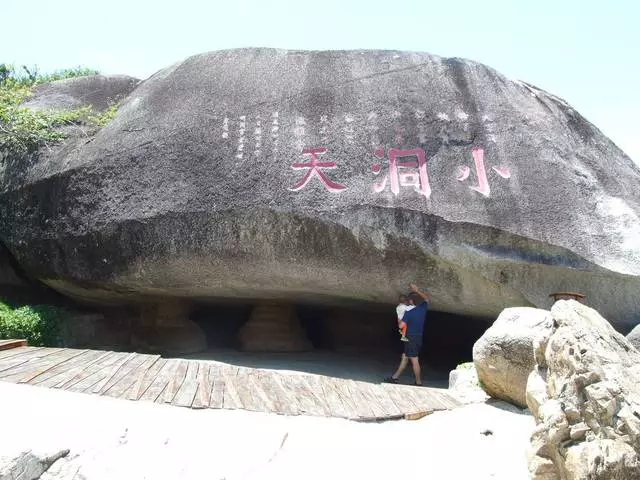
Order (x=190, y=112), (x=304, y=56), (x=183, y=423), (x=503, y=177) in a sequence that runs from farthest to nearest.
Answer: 1. (x=304, y=56)
2. (x=190, y=112)
3. (x=503, y=177)
4. (x=183, y=423)

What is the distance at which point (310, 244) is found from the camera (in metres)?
6.94

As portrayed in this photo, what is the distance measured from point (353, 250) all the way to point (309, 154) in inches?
55.5

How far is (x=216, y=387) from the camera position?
499cm

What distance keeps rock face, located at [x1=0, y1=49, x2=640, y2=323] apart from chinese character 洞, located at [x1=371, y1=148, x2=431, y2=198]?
20mm

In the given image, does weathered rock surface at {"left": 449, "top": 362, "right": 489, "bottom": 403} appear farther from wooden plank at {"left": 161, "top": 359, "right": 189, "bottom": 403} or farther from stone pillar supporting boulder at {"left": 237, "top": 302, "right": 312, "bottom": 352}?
stone pillar supporting boulder at {"left": 237, "top": 302, "right": 312, "bottom": 352}

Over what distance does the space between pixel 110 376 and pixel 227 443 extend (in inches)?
70.7

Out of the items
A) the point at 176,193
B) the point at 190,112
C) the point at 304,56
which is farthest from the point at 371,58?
the point at 176,193

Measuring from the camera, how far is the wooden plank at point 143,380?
453 cm

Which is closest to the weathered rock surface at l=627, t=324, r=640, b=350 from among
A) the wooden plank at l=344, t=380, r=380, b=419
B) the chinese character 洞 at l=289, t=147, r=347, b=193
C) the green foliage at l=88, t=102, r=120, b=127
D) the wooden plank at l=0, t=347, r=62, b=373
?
the wooden plank at l=344, t=380, r=380, b=419

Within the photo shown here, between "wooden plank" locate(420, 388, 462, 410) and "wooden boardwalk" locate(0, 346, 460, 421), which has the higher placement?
"wooden boardwalk" locate(0, 346, 460, 421)

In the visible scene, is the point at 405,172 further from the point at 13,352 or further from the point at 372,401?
the point at 13,352

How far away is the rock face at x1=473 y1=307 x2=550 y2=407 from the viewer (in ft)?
16.1

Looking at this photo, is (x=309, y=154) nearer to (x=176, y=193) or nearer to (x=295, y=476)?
(x=176, y=193)

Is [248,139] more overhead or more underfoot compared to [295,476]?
more overhead
